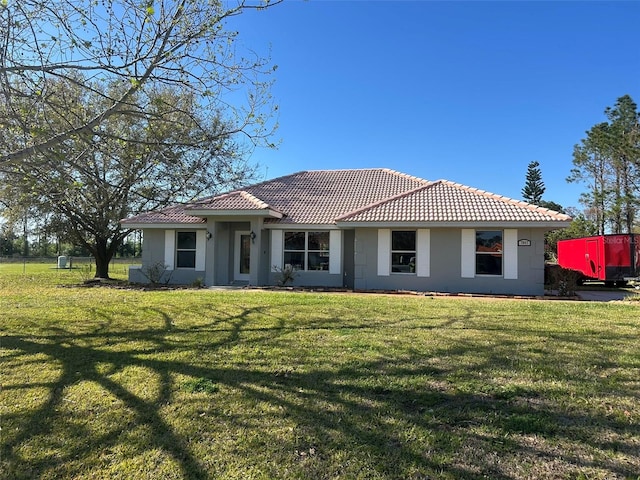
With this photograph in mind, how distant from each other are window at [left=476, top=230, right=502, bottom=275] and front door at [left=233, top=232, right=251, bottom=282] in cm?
941

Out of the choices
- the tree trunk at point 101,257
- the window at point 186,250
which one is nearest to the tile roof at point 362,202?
the window at point 186,250

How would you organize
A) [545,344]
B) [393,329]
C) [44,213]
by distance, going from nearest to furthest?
[545,344]
[393,329]
[44,213]

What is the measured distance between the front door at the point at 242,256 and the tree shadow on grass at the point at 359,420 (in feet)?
40.1

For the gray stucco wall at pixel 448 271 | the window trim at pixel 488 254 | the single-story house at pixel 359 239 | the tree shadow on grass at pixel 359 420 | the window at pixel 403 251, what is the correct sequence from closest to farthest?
1. the tree shadow on grass at pixel 359 420
2. the gray stucco wall at pixel 448 271
3. the single-story house at pixel 359 239
4. the window trim at pixel 488 254
5. the window at pixel 403 251

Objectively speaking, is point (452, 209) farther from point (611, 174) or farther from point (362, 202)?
point (611, 174)

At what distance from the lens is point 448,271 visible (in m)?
15.4

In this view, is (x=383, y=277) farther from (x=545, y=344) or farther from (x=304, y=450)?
(x=304, y=450)

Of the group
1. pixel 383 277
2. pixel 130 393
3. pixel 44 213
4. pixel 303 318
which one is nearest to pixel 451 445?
pixel 130 393

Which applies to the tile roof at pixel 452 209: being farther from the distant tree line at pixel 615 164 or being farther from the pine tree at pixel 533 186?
the pine tree at pixel 533 186

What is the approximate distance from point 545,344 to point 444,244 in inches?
357

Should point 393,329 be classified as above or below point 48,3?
below

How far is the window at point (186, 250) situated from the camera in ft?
60.7

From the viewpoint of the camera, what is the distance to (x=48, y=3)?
6207 millimetres

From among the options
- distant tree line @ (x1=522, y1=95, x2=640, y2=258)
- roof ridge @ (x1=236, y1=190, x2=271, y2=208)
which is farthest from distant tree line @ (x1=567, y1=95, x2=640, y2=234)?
roof ridge @ (x1=236, y1=190, x2=271, y2=208)
